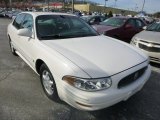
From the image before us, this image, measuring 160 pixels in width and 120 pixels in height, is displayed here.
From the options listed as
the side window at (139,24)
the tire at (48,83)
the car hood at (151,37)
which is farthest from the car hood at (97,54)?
the side window at (139,24)

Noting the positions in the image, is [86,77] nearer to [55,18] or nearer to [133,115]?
[133,115]

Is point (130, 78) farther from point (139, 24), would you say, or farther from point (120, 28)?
point (139, 24)

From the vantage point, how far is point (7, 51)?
7457mm

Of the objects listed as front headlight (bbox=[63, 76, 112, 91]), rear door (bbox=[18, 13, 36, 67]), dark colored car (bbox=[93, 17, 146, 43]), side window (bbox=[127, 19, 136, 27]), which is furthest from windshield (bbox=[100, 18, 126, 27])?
front headlight (bbox=[63, 76, 112, 91])

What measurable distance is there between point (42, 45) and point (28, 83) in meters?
1.13

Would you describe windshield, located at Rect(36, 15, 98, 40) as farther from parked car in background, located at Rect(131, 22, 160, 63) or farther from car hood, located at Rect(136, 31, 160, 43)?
car hood, located at Rect(136, 31, 160, 43)

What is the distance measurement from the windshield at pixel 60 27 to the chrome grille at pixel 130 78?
1.56 metres

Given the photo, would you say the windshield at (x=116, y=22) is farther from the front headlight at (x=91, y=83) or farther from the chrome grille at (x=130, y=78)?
the front headlight at (x=91, y=83)

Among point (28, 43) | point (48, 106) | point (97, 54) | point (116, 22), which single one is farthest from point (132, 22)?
point (48, 106)

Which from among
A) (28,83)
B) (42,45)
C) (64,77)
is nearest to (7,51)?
(28,83)

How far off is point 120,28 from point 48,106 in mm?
6537

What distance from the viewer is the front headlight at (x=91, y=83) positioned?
2.95m

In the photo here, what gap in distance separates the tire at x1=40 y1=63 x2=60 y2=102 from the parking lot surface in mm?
130

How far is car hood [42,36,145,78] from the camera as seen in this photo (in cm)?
312
